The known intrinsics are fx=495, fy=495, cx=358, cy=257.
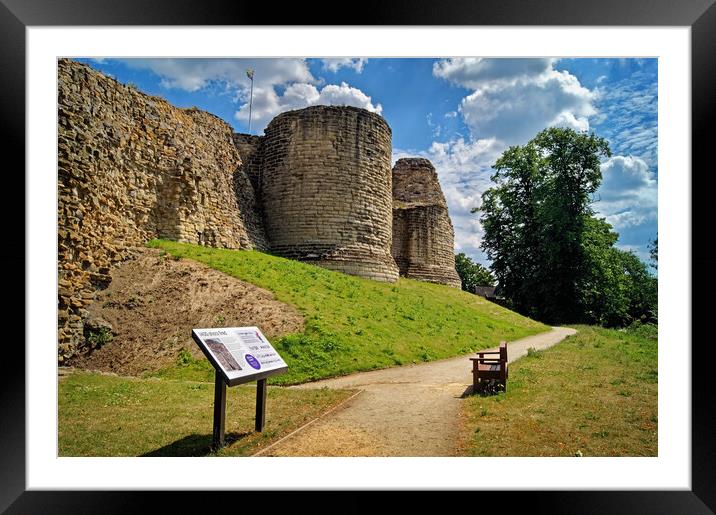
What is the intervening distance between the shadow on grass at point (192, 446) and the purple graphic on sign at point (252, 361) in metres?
0.94

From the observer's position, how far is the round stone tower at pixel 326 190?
72.5 feet

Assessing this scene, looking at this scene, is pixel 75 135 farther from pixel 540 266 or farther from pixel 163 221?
pixel 540 266

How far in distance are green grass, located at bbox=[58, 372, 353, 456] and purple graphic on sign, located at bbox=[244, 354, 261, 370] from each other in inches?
35.6

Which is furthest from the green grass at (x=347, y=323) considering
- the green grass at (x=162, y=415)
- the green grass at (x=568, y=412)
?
the green grass at (x=568, y=412)

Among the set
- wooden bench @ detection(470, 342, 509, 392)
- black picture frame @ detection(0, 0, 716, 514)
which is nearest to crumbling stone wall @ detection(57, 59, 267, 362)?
black picture frame @ detection(0, 0, 716, 514)

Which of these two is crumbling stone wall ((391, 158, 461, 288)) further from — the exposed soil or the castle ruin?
the exposed soil

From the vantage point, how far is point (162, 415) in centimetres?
721

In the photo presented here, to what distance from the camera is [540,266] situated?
29422mm

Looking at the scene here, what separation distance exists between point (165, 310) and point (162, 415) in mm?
5316
